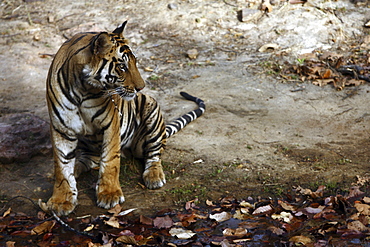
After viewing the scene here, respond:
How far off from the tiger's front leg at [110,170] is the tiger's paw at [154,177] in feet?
1.27

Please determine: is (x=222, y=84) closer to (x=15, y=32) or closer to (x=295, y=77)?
(x=295, y=77)

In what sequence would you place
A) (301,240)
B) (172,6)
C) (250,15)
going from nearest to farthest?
1. (301,240)
2. (250,15)
3. (172,6)

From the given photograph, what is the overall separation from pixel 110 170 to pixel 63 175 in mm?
420

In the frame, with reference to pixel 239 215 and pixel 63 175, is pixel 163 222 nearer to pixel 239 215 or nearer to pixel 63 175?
pixel 239 215

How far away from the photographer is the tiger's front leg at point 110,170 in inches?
165

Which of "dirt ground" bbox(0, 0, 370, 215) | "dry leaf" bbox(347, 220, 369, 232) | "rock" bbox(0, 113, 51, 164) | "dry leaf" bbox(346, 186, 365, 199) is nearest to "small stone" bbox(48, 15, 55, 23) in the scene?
"dirt ground" bbox(0, 0, 370, 215)

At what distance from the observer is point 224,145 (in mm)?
5414

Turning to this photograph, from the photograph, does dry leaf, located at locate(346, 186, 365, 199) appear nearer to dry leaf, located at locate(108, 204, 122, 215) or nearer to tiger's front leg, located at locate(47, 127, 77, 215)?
dry leaf, located at locate(108, 204, 122, 215)

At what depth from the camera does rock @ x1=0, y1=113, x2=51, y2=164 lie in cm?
506

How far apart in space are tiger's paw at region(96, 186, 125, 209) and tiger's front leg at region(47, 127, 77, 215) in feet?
0.75

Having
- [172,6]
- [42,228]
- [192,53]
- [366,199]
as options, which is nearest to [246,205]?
[366,199]

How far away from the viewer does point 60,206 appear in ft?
13.5

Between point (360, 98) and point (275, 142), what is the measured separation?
1.79m

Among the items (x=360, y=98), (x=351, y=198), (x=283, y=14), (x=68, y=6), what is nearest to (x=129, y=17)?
(x=68, y=6)
